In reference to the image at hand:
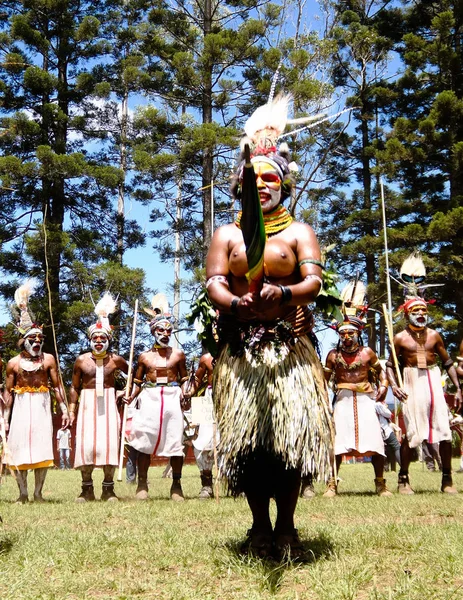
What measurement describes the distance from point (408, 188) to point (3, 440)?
70.1 feet

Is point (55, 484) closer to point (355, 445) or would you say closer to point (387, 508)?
point (355, 445)

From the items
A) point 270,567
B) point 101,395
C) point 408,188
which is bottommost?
point 270,567

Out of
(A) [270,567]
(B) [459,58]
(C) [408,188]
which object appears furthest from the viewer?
(C) [408,188]

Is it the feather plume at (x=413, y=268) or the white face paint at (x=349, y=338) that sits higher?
the feather plume at (x=413, y=268)

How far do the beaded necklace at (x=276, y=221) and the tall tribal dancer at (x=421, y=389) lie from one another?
4.04 meters

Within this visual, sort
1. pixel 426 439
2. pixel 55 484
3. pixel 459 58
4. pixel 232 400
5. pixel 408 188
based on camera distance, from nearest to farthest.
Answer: pixel 232 400, pixel 426 439, pixel 55 484, pixel 459 58, pixel 408 188

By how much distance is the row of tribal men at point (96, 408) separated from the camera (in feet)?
25.4

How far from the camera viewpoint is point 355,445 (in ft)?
25.4

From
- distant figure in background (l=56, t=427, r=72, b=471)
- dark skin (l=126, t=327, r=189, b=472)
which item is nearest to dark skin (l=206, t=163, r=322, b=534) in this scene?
dark skin (l=126, t=327, r=189, b=472)

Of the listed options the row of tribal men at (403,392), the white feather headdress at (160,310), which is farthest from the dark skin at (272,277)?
the white feather headdress at (160,310)

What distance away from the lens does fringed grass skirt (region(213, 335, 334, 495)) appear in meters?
3.51

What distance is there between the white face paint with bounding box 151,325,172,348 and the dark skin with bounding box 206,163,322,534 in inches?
170

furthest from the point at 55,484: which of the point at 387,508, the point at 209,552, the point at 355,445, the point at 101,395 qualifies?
the point at 209,552

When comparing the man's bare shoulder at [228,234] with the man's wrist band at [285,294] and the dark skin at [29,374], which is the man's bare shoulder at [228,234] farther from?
the dark skin at [29,374]
